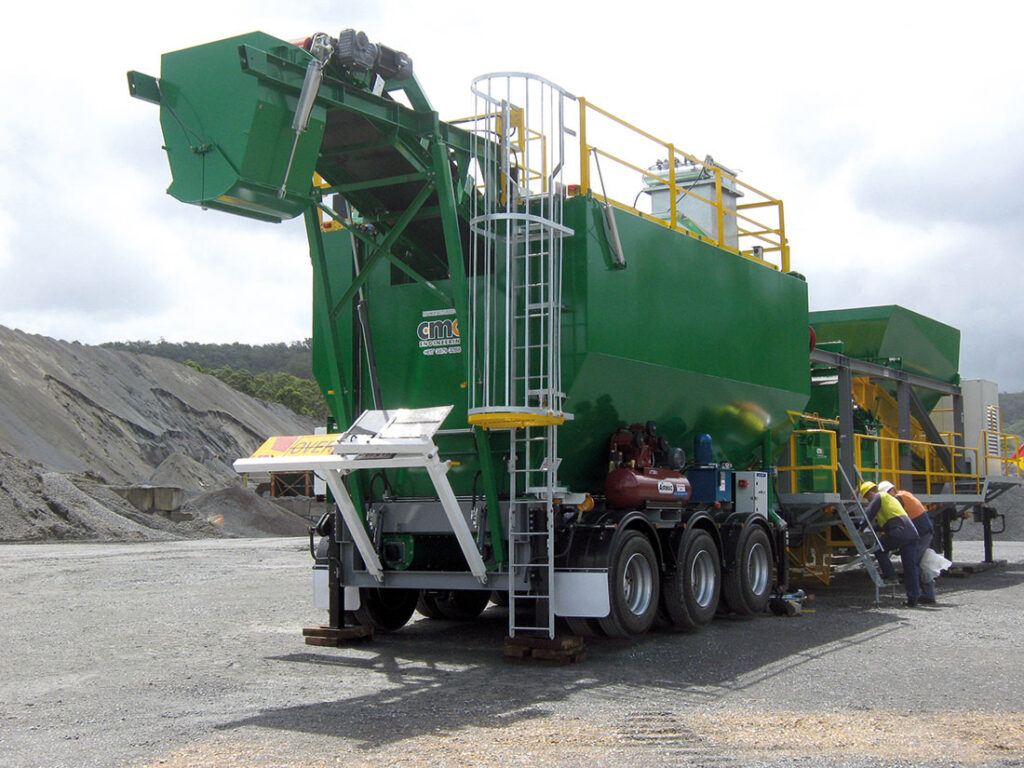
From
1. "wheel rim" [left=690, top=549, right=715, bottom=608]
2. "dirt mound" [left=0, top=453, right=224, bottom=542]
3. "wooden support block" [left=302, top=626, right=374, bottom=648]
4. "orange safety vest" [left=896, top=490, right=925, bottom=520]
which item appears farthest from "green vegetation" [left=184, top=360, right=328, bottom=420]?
"wooden support block" [left=302, top=626, right=374, bottom=648]

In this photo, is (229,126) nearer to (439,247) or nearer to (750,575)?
(439,247)

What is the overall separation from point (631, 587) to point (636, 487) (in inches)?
34.7

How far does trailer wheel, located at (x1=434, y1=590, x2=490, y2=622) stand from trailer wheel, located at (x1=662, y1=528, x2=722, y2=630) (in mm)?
2267

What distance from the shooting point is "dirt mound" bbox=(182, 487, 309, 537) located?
33.7 m

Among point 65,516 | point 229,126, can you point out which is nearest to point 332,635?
point 229,126

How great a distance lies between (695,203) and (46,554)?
54.4ft

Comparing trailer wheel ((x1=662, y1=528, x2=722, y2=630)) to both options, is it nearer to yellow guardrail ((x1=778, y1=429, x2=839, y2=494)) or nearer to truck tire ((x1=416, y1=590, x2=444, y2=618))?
truck tire ((x1=416, y1=590, x2=444, y2=618))

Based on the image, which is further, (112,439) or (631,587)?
(112,439)

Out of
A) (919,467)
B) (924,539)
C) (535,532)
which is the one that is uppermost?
(919,467)

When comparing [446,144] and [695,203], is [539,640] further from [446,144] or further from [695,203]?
[695,203]

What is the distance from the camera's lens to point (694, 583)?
1056cm

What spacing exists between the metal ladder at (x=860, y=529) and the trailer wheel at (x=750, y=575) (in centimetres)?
158

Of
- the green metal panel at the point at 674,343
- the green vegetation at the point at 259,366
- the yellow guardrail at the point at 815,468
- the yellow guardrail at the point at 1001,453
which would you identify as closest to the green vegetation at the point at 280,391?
the green vegetation at the point at 259,366

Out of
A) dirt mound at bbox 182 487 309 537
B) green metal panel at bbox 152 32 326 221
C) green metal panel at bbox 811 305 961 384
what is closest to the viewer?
green metal panel at bbox 152 32 326 221
